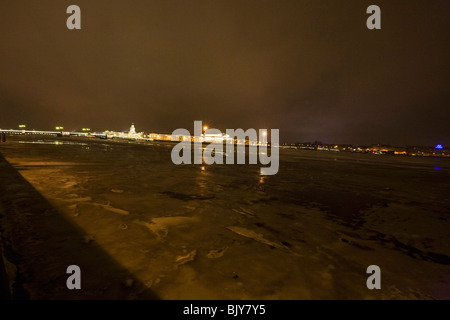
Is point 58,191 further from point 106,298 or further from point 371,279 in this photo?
point 371,279

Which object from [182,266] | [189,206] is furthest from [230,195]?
[182,266]

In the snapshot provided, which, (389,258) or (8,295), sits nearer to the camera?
(8,295)

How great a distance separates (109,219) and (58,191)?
327 cm

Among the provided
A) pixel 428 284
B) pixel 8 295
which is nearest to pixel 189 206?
pixel 8 295

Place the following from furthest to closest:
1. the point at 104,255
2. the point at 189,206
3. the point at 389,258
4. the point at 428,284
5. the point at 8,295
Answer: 1. the point at 189,206
2. the point at 389,258
3. the point at 104,255
4. the point at 428,284
5. the point at 8,295

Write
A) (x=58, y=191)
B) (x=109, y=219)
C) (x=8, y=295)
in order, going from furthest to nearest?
(x=58, y=191) < (x=109, y=219) < (x=8, y=295)

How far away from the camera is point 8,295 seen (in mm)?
2131
